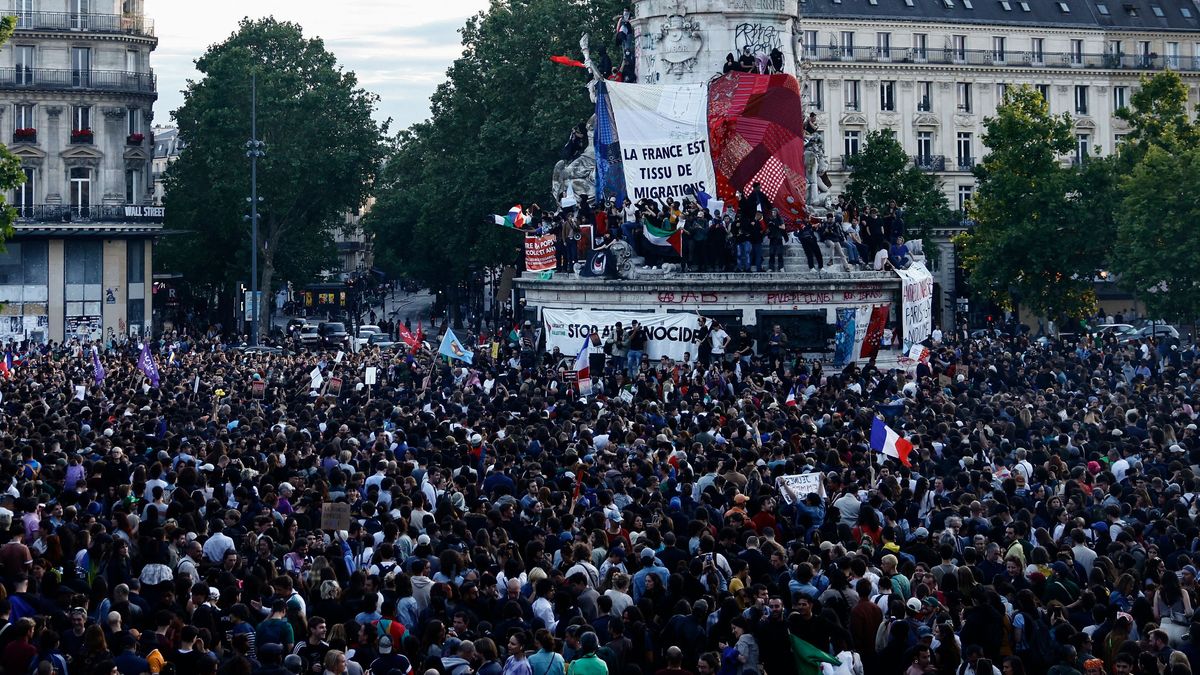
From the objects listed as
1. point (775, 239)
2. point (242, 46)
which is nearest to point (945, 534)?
point (775, 239)

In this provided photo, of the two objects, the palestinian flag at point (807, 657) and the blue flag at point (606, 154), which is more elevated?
the blue flag at point (606, 154)

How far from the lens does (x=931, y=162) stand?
297ft

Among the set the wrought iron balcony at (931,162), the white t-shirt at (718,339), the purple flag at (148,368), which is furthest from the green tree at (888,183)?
the purple flag at (148,368)

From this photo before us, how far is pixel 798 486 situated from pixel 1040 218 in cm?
4942

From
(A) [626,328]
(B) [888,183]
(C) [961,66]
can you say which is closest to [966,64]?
(C) [961,66]

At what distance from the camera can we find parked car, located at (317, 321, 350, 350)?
6135 cm

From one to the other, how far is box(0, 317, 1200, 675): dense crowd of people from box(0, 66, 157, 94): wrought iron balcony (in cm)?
4588

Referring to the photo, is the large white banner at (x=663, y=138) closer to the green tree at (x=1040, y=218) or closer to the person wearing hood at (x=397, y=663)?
the green tree at (x=1040, y=218)

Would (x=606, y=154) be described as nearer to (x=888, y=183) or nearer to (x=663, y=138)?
(x=663, y=138)

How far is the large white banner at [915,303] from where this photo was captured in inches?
1929

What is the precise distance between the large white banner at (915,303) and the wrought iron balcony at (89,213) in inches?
1482

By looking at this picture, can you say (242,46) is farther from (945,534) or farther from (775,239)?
(945,534)

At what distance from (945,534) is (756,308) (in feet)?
93.2

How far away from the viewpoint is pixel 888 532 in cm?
2000
